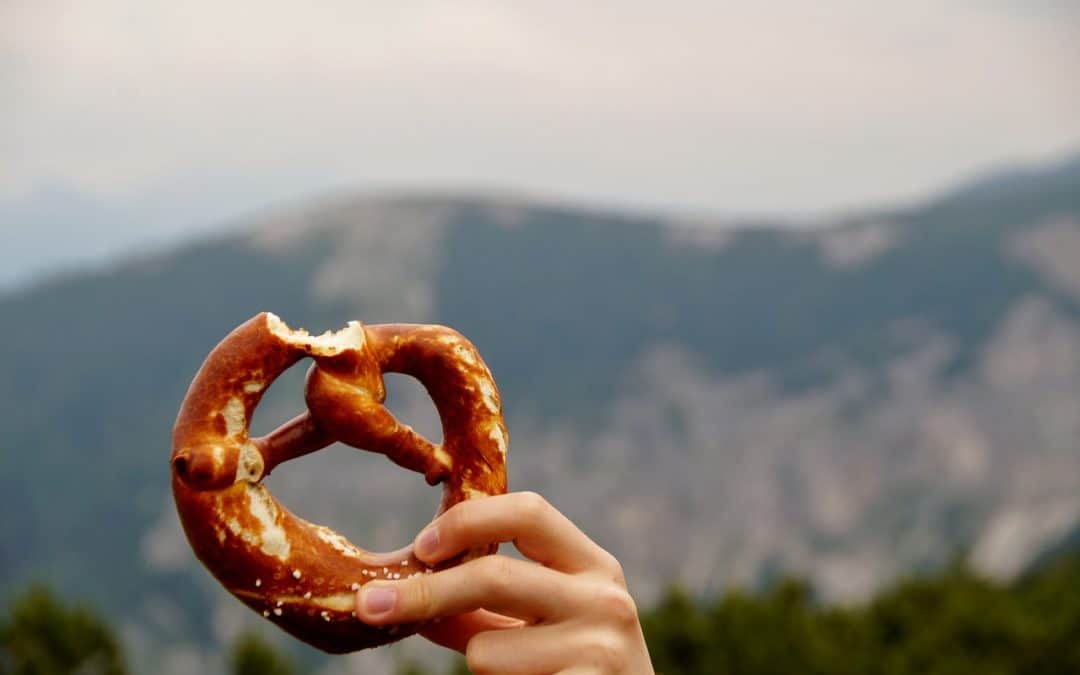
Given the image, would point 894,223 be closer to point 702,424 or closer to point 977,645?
point 702,424

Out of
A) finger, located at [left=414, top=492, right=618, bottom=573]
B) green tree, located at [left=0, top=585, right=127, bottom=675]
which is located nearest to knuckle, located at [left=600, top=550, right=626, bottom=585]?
finger, located at [left=414, top=492, right=618, bottom=573]

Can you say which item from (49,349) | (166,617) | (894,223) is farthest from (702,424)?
(49,349)

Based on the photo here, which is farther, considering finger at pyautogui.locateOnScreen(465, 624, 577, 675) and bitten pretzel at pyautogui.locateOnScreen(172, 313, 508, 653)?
bitten pretzel at pyautogui.locateOnScreen(172, 313, 508, 653)

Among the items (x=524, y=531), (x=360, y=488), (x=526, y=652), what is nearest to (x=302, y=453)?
(x=524, y=531)

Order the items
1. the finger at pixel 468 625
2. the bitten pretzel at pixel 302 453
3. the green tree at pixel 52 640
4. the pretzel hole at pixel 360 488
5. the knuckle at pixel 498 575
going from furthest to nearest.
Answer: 1. the pretzel hole at pixel 360 488
2. the green tree at pixel 52 640
3. the finger at pixel 468 625
4. the bitten pretzel at pixel 302 453
5. the knuckle at pixel 498 575

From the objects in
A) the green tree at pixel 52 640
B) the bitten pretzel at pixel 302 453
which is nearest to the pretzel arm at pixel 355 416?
the bitten pretzel at pixel 302 453

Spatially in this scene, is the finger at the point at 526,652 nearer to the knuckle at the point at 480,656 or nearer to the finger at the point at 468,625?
the knuckle at the point at 480,656

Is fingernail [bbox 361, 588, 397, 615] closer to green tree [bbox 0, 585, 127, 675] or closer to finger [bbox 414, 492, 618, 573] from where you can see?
finger [bbox 414, 492, 618, 573]
